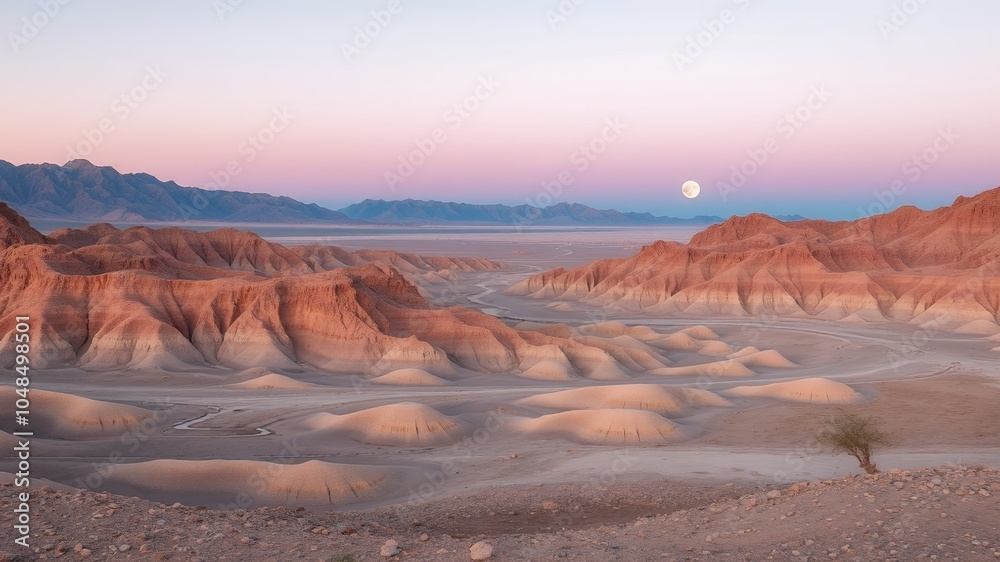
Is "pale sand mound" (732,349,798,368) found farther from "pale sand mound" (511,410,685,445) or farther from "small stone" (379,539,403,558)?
"small stone" (379,539,403,558)

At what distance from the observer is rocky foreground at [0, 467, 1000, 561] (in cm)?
1270

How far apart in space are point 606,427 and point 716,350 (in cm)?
3467

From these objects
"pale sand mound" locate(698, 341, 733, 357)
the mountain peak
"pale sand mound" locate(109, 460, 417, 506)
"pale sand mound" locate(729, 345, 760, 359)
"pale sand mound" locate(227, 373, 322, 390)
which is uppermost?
the mountain peak

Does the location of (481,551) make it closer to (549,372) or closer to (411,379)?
(411,379)

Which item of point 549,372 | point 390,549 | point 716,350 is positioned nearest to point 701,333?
point 716,350

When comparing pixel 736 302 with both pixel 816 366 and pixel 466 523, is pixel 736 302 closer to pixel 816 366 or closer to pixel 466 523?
pixel 816 366

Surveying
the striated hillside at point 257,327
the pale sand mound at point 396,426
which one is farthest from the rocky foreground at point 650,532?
the striated hillside at point 257,327

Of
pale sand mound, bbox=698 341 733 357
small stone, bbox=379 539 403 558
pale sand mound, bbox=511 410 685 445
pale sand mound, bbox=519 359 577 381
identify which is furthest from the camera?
pale sand mound, bbox=698 341 733 357

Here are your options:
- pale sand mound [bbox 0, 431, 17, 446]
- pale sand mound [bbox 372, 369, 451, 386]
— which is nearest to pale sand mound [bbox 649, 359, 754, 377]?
pale sand mound [bbox 372, 369, 451, 386]

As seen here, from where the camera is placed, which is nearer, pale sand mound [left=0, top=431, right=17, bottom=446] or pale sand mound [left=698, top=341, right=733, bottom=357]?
pale sand mound [left=0, top=431, right=17, bottom=446]

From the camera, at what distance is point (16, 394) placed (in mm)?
36688

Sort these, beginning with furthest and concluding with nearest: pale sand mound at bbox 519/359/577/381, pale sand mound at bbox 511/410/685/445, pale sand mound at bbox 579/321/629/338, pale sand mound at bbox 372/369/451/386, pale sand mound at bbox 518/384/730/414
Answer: pale sand mound at bbox 579/321/629/338
pale sand mound at bbox 519/359/577/381
pale sand mound at bbox 372/369/451/386
pale sand mound at bbox 518/384/730/414
pale sand mound at bbox 511/410/685/445

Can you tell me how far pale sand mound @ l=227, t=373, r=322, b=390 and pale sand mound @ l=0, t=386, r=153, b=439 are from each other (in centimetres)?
889

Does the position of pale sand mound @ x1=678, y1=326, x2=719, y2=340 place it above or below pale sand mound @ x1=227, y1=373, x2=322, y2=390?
below
